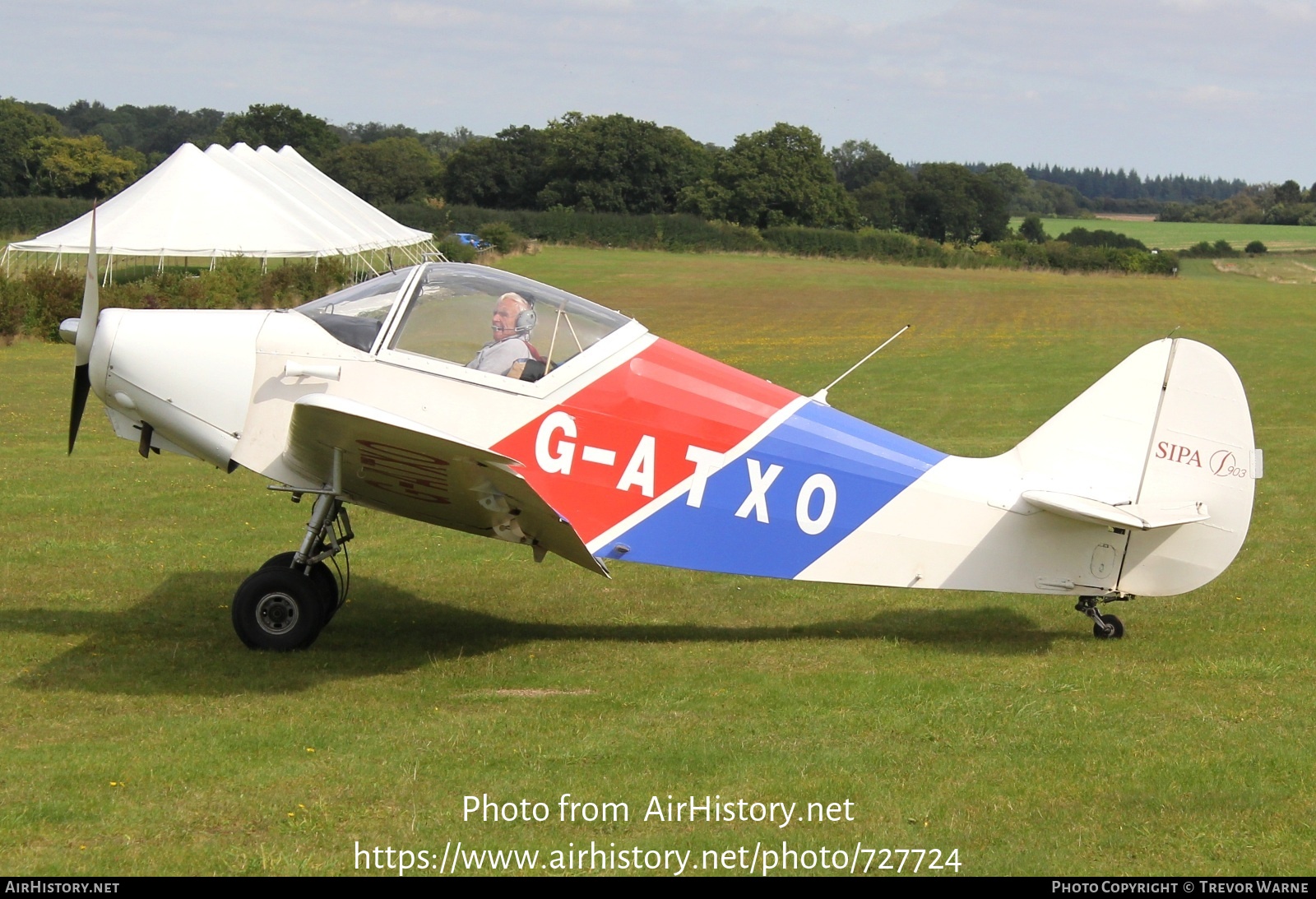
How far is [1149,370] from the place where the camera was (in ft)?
25.9

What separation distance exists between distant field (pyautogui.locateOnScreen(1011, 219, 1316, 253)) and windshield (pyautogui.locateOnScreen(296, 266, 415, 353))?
86.5 metres

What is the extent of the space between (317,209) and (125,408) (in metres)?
35.8

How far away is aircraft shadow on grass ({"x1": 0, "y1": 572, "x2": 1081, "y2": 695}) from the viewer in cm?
721

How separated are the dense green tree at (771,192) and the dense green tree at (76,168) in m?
38.3

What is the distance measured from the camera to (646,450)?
25.0 feet

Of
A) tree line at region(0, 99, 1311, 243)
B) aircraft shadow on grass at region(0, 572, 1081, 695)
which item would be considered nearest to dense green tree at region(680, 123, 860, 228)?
tree line at region(0, 99, 1311, 243)

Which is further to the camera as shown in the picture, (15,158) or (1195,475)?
(15,158)

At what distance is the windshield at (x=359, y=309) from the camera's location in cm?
742

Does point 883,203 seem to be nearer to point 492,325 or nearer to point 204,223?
point 204,223

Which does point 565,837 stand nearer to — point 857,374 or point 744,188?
point 857,374

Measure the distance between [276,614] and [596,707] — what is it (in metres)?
2.24

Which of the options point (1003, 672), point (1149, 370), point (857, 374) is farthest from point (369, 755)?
point (857, 374)

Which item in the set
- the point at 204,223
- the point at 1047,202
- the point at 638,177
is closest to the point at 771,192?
the point at 638,177

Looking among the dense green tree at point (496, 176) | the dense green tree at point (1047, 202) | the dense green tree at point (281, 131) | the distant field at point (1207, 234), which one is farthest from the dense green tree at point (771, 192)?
the dense green tree at point (1047, 202)
